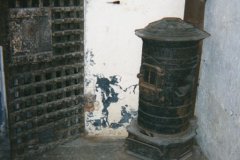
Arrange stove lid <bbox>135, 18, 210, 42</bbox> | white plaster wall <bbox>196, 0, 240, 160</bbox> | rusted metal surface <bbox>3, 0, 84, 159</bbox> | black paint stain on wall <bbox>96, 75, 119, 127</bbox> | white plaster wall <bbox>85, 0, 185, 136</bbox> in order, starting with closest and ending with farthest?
1. white plaster wall <bbox>196, 0, 240, 160</bbox>
2. stove lid <bbox>135, 18, 210, 42</bbox>
3. rusted metal surface <bbox>3, 0, 84, 159</bbox>
4. white plaster wall <bbox>85, 0, 185, 136</bbox>
5. black paint stain on wall <bbox>96, 75, 119, 127</bbox>

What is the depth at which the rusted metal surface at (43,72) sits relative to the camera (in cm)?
471

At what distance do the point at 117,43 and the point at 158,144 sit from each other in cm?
176

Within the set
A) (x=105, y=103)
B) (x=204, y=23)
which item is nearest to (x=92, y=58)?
Answer: (x=105, y=103)

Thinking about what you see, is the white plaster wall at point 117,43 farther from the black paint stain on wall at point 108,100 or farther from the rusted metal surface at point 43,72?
the rusted metal surface at point 43,72

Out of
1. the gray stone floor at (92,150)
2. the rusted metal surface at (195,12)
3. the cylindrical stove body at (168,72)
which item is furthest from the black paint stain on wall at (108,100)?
the rusted metal surface at (195,12)

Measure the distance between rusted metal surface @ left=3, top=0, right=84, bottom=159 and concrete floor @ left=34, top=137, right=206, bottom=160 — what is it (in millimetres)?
168

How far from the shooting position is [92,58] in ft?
18.0

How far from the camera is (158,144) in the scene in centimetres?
500

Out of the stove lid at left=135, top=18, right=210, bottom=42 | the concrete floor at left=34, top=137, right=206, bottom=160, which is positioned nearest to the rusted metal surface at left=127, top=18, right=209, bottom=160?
the stove lid at left=135, top=18, right=210, bottom=42

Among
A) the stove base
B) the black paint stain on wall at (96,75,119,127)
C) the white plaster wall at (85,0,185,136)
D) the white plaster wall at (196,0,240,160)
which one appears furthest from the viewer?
the black paint stain on wall at (96,75,119,127)

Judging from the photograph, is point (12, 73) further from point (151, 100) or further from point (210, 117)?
point (210, 117)

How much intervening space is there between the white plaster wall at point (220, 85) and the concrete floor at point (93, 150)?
61cm

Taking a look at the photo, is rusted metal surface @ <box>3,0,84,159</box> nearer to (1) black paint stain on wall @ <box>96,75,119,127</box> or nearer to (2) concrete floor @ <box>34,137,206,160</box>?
(2) concrete floor @ <box>34,137,206,160</box>

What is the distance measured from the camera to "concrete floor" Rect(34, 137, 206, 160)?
210 inches
